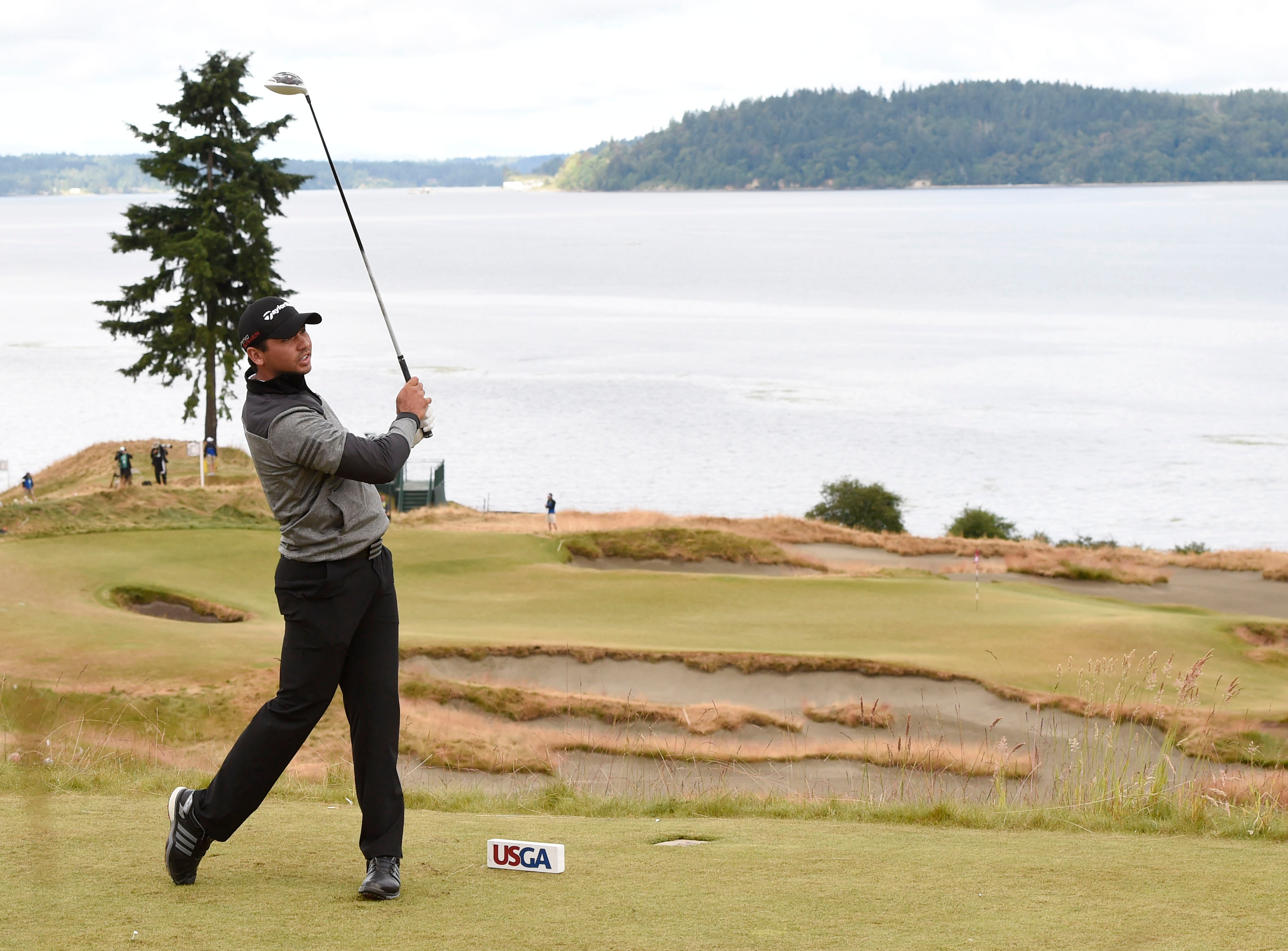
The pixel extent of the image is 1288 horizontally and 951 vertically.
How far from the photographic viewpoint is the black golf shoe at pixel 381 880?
167 inches

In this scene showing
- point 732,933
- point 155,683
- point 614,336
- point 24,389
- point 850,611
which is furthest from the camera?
point 614,336

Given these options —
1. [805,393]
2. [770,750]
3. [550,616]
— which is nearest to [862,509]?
[550,616]

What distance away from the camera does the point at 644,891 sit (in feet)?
14.3

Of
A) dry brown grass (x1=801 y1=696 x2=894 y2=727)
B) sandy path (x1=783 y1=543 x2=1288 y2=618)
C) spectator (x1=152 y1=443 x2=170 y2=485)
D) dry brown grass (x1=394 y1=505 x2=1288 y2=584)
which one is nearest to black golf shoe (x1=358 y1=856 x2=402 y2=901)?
dry brown grass (x1=801 y1=696 x2=894 y2=727)

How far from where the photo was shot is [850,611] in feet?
65.3

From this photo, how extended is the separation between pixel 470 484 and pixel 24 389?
40.3 metres

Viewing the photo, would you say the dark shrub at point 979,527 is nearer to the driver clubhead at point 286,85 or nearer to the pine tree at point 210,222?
the pine tree at point 210,222

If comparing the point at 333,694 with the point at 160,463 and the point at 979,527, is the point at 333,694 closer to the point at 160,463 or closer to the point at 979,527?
the point at 160,463

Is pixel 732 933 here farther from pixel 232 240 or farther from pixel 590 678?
pixel 232 240

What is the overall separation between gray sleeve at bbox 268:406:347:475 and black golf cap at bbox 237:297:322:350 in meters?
0.27

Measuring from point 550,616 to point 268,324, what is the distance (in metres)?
15.3

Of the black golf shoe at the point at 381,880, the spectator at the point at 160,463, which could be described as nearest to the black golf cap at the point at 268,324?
the black golf shoe at the point at 381,880

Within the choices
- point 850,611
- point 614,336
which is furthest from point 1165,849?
point 614,336

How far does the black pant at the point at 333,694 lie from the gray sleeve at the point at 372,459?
0.33 meters
